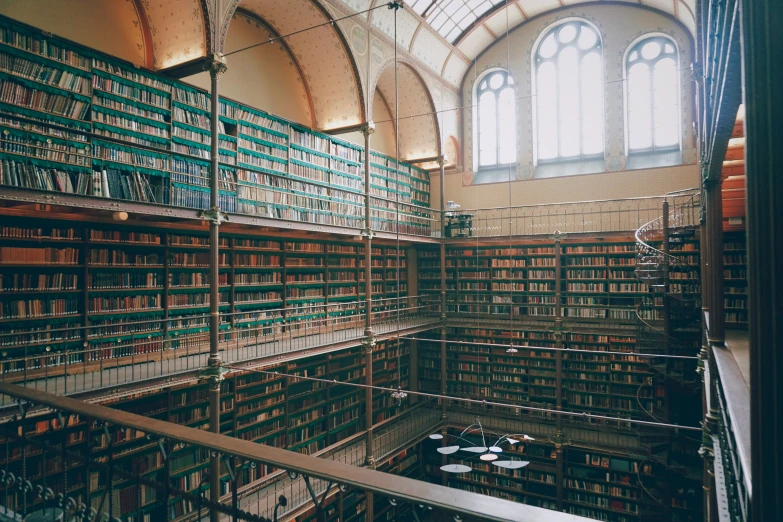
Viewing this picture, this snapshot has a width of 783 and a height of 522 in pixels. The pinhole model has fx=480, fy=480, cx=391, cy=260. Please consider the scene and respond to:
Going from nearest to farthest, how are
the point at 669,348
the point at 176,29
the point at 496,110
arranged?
the point at 176,29, the point at 669,348, the point at 496,110

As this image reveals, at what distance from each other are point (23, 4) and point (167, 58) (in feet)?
5.11

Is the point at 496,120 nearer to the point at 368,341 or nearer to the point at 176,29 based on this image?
the point at 368,341

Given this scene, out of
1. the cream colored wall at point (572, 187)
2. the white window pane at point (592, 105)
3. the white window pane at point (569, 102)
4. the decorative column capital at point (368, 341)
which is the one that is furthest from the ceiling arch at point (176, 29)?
the white window pane at point (592, 105)

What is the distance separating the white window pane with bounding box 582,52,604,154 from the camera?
430 inches

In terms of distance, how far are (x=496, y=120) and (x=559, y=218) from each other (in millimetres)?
3017

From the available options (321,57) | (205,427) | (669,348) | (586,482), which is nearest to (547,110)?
(321,57)

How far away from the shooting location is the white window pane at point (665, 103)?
10203 mm

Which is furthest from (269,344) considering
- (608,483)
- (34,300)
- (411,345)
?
(608,483)

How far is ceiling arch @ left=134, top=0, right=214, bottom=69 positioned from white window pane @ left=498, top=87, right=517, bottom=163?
775 cm

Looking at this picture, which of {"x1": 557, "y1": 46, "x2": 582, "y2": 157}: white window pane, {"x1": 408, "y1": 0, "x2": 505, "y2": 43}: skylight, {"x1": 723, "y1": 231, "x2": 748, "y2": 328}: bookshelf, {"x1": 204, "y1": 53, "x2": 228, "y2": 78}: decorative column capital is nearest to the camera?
{"x1": 204, "y1": 53, "x2": 228, "y2": 78}: decorative column capital

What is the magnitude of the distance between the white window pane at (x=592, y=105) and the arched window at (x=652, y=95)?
1.95 feet

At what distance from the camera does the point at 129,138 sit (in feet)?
19.5

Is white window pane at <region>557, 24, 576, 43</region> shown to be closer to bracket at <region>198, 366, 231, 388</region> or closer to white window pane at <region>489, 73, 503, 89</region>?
white window pane at <region>489, 73, 503, 89</region>

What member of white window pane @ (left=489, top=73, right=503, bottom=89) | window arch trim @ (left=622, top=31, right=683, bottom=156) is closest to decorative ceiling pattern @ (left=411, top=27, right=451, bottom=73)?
white window pane @ (left=489, top=73, right=503, bottom=89)
